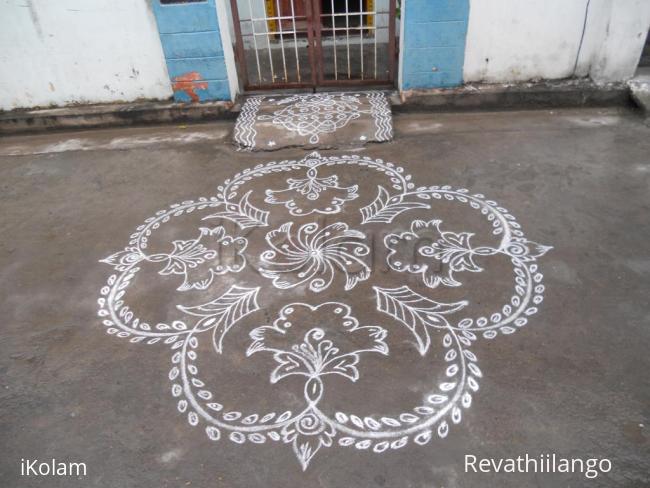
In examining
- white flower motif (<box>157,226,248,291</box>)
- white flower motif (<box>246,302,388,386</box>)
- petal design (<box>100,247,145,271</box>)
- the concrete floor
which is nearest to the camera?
the concrete floor

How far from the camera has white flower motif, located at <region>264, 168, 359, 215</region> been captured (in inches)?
126

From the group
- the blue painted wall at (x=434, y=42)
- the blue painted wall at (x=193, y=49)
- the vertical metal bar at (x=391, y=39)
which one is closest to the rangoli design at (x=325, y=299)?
the blue painted wall at (x=434, y=42)

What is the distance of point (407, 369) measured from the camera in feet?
6.90

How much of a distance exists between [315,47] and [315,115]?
33.3 inches

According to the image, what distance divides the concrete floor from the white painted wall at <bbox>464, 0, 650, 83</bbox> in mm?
743

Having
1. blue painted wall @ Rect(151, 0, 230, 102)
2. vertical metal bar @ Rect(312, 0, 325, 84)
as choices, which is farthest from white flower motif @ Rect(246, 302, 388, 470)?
vertical metal bar @ Rect(312, 0, 325, 84)

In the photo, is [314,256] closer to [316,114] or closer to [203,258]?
[203,258]

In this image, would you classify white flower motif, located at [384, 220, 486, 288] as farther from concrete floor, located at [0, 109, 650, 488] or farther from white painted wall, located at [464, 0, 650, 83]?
white painted wall, located at [464, 0, 650, 83]

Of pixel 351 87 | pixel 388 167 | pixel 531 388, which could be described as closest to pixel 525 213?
pixel 388 167

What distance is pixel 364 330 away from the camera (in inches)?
90.7

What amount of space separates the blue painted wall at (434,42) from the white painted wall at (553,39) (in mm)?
100

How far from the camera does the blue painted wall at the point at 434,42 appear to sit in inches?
161

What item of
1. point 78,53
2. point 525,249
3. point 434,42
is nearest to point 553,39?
point 434,42

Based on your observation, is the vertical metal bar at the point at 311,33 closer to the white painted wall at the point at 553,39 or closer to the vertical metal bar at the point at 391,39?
the vertical metal bar at the point at 391,39
